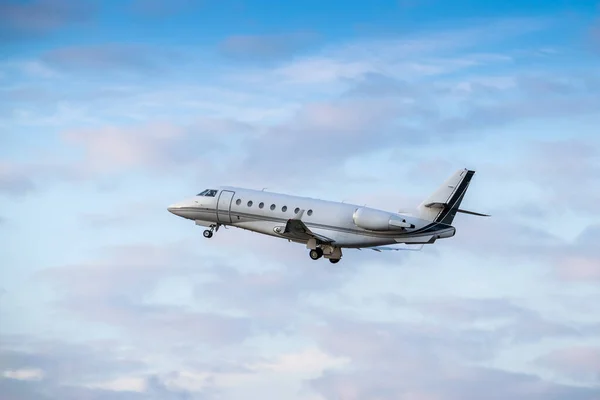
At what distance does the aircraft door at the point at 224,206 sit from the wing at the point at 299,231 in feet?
15.4

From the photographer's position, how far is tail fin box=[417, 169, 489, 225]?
309 ft

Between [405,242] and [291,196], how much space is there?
816 centimetres

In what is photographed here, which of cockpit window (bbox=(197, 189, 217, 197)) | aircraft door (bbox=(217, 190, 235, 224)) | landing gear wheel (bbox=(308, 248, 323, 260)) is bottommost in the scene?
landing gear wheel (bbox=(308, 248, 323, 260))

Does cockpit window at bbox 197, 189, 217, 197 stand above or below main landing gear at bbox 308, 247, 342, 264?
above

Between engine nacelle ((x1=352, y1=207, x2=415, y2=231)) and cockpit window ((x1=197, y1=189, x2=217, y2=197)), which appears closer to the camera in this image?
engine nacelle ((x1=352, y1=207, x2=415, y2=231))

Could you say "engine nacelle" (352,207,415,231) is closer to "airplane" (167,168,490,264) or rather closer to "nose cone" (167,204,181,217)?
"airplane" (167,168,490,264)

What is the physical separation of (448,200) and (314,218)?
28.1ft

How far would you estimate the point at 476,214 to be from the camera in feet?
306

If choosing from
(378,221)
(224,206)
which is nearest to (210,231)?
(224,206)

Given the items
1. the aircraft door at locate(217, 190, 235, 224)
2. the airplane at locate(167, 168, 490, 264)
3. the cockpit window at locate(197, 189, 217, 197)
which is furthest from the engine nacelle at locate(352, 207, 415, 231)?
the cockpit window at locate(197, 189, 217, 197)

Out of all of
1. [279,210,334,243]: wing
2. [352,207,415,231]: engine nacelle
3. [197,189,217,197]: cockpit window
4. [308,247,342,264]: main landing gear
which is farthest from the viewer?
[197,189,217,197]: cockpit window

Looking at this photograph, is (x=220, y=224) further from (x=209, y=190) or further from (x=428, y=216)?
(x=428, y=216)

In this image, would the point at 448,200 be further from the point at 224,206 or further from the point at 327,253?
the point at 224,206

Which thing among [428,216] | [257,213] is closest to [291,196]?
[257,213]
